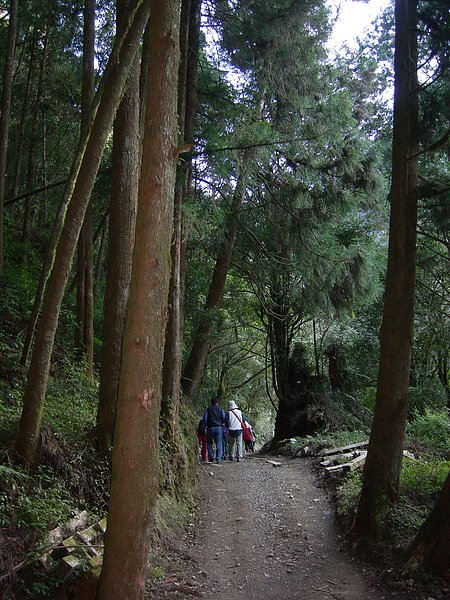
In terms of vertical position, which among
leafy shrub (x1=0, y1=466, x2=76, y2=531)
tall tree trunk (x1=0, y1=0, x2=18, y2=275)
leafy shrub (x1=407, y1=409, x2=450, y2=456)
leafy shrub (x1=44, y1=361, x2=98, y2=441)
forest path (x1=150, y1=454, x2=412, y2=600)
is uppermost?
tall tree trunk (x1=0, y1=0, x2=18, y2=275)

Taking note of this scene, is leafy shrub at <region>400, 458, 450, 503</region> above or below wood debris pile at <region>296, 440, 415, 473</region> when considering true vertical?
above

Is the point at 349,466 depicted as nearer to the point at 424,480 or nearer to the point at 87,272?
the point at 424,480

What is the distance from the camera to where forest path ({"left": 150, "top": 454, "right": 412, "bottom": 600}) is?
19.4 ft

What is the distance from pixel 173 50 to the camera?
14.4 ft

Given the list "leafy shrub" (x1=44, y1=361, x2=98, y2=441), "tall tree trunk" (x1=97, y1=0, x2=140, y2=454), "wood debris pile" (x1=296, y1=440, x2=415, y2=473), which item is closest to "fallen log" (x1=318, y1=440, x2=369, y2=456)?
"wood debris pile" (x1=296, y1=440, x2=415, y2=473)

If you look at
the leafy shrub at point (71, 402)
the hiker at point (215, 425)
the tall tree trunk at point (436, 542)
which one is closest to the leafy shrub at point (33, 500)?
the leafy shrub at point (71, 402)

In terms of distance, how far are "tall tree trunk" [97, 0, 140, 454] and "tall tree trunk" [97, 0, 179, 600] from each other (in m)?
3.23

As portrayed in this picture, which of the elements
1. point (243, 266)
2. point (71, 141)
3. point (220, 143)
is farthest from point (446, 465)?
point (71, 141)

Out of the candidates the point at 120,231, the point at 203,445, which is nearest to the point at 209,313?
the point at 203,445

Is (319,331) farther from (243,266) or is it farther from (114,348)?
(114,348)

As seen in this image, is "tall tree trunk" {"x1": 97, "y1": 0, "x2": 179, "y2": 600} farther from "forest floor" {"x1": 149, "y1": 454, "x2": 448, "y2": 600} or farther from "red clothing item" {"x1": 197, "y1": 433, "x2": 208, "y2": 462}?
"red clothing item" {"x1": 197, "y1": 433, "x2": 208, "y2": 462}

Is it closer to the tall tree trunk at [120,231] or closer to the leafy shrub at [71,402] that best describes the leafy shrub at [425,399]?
the leafy shrub at [71,402]

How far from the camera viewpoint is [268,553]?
7.18 metres

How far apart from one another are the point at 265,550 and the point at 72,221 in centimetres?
531
